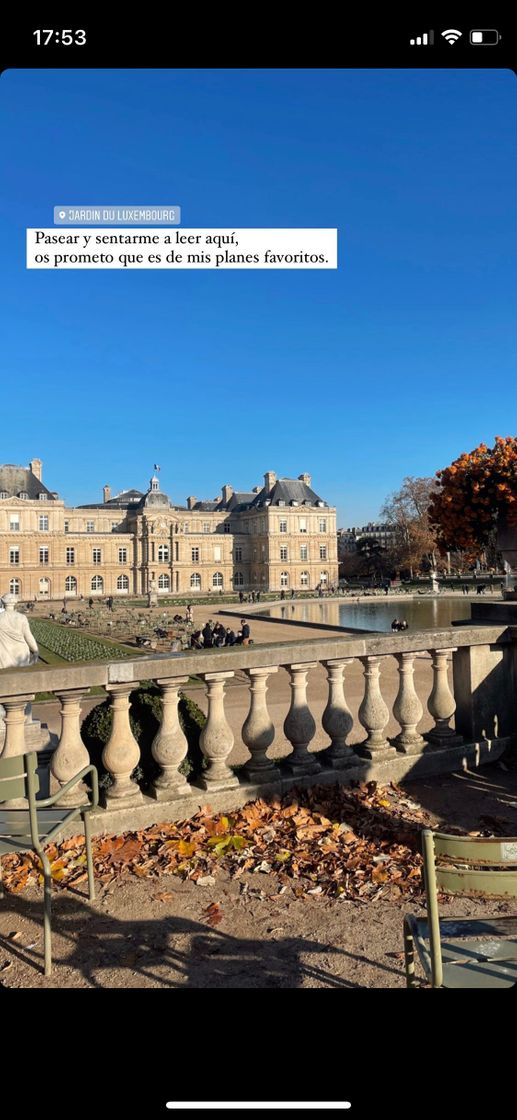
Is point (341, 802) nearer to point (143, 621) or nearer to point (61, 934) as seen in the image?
point (61, 934)

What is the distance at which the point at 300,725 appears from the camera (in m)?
3.71

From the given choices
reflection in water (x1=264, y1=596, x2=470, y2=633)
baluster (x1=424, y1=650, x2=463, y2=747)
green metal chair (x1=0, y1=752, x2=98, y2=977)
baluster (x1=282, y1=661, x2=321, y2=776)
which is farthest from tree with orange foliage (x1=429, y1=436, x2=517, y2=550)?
reflection in water (x1=264, y1=596, x2=470, y2=633)

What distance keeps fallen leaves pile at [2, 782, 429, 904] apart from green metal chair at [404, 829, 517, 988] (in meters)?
0.65

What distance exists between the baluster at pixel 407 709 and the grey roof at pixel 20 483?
61970mm

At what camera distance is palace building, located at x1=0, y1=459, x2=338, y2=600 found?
60.4 meters

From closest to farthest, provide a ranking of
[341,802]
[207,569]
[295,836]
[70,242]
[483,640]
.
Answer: [70,242]
[295,836]
[341,802]
[483,640]
[207,569]

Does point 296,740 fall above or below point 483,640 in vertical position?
below

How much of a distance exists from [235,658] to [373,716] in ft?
3.73

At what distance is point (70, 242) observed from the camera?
2652 millimetres

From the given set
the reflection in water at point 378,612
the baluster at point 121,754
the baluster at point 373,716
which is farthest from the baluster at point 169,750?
the reflection in water at point 378,612

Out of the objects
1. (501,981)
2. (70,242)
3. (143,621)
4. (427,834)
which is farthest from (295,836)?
(143,621)

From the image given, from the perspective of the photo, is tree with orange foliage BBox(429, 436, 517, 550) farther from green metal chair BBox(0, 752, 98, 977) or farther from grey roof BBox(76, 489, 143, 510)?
grey roof BBox(76, 489, 143, 510)
